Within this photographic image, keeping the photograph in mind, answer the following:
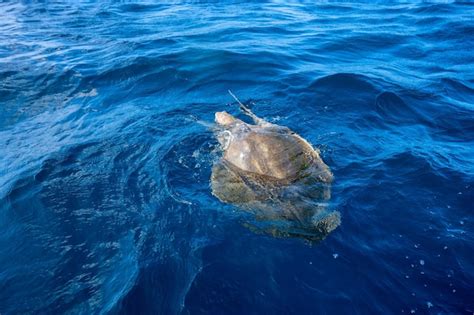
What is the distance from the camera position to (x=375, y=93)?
332 inches

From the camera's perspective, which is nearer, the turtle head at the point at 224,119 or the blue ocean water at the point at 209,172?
the blue ocean water at the point at 209,172

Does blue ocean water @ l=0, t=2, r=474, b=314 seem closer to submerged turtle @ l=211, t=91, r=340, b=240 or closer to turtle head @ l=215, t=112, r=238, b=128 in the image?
submerged turtle @ l=211, t=91, r=340, b=240

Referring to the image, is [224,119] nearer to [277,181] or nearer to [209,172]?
[209,172]

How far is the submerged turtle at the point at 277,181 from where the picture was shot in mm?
4863

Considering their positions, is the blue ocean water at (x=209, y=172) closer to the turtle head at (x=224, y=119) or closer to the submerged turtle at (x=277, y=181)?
the submerged turtle at (x=277, y=181)

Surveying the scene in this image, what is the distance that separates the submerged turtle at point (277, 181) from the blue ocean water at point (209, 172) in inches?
6.6

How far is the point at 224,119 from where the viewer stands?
7340 millimetres

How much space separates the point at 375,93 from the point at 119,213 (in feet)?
19.2

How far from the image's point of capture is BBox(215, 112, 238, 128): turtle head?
724 centimetres

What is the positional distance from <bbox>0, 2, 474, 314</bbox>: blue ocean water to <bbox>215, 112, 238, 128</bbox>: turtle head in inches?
17.8

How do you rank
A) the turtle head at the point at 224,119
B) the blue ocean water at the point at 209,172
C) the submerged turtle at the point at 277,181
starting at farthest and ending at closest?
the turtle head at the point at 224,119 → the submerged turtle at the point at 277,181 → the blue ocean water at the point at 209,172

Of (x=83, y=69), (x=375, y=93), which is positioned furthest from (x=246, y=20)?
(x=375, y=93)

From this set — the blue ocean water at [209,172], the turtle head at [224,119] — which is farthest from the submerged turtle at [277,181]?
the turtle head at [224,119]

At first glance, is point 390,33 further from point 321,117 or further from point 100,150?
point 100,150
